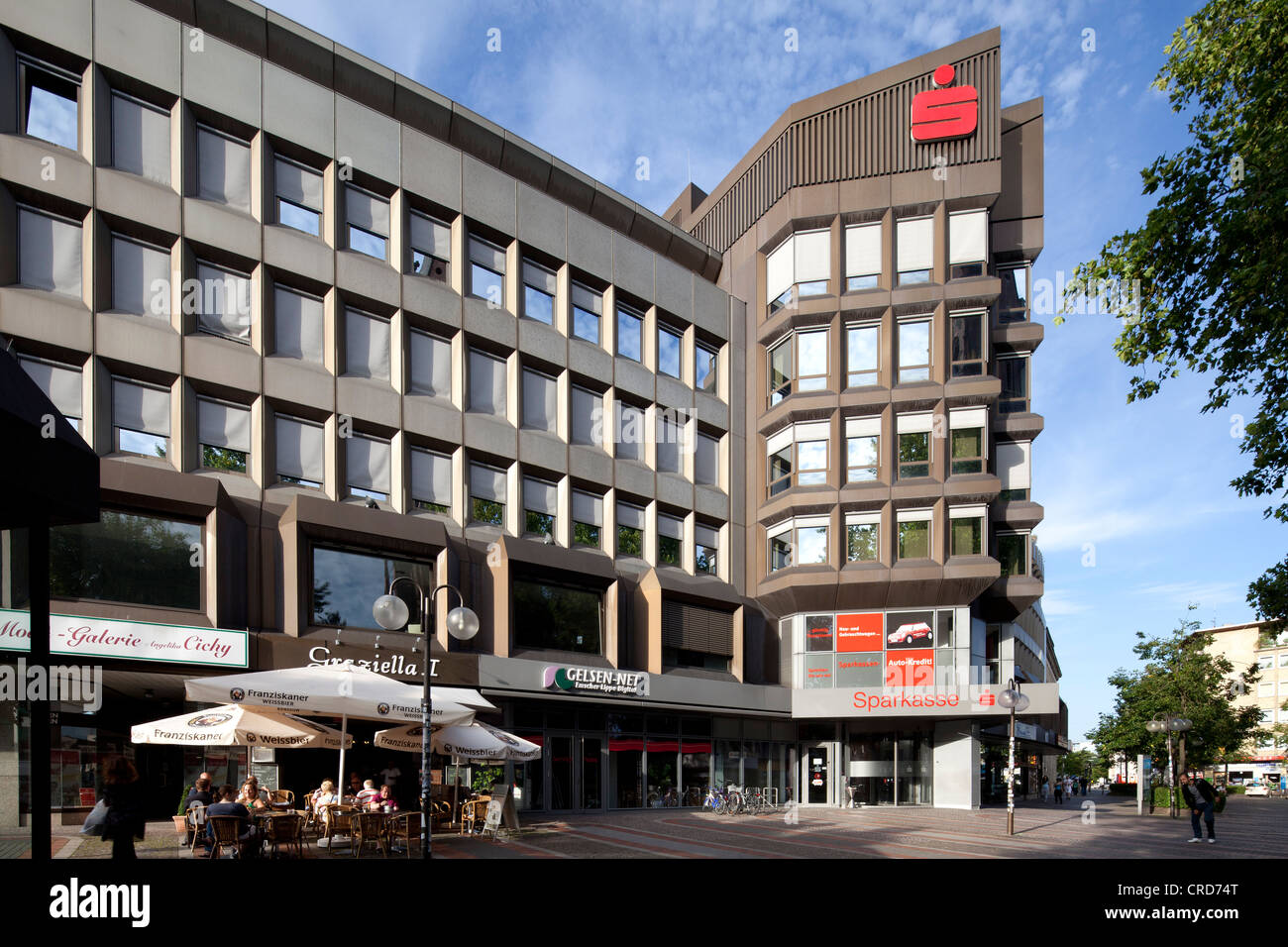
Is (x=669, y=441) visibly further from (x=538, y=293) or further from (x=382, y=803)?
(x=382, y=803)

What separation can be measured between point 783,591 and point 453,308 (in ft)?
49.2

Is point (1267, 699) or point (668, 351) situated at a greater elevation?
point (668, 351)

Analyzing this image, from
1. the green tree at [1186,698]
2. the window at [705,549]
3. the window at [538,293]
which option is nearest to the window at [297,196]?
the window at [538,293]

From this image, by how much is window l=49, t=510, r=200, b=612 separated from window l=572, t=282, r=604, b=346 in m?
13.6

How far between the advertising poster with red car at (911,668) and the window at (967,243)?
13.0 metres

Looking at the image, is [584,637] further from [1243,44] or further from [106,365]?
[1243,44]

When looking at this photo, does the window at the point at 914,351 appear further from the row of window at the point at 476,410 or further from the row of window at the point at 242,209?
the row of window at the point at 242,209

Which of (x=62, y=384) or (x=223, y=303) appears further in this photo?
(x=223, y=303)

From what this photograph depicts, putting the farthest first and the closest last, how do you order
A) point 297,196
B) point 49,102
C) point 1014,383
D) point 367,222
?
point 1014,383
point 367,222
point 297,196
point 49,102

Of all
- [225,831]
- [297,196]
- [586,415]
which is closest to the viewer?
[225,831]

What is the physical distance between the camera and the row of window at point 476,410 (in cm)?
1950

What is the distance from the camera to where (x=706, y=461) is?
33.6 meters

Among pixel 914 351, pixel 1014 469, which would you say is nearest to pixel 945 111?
pixel 914 351

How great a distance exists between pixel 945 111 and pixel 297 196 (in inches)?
885
